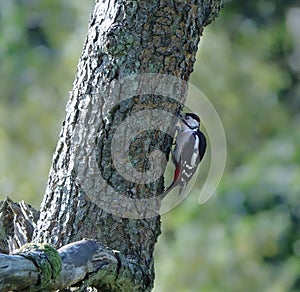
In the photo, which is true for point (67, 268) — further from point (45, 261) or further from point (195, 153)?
point (195, 153)

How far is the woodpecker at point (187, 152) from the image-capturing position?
188 inches

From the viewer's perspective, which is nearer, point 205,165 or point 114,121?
point 114,121

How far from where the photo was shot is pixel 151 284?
3.67 metres

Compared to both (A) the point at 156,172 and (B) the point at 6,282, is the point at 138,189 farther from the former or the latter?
(B) the point at 6,282

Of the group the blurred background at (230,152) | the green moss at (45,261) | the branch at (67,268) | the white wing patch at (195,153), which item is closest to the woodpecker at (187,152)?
the white wing patch at (195,153)

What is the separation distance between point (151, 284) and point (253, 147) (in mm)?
8503

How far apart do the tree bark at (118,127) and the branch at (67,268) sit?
0.05m

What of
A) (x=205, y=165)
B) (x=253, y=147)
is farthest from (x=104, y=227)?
(x=253, y=147)

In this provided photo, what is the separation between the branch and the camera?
3.09 metres

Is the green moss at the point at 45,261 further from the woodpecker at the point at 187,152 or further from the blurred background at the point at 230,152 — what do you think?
the blurred background at the point at 230,152

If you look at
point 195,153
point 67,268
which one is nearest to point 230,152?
point 195,153

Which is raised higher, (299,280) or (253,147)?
(253,147)

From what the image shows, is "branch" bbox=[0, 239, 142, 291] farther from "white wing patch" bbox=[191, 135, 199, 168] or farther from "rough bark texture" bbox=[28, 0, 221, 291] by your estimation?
"white wing patch" bbox=[191, 135, 199, 168]

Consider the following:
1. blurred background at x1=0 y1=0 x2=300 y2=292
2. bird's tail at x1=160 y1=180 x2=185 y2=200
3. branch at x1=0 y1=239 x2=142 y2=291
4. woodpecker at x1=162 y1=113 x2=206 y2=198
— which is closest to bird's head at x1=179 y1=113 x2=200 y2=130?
woodpecker at x1=162 y1=113 x2=206 y2=198
